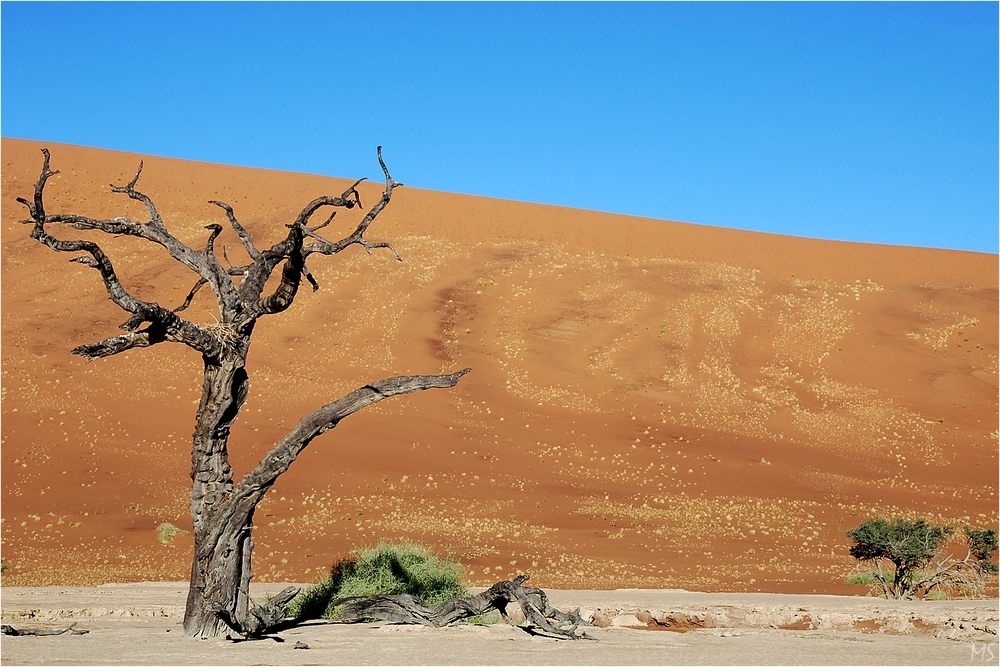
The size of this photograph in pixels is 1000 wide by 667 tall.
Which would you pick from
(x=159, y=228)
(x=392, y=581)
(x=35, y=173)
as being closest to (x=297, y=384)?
(x=392, y=581)

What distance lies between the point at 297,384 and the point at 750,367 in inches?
591

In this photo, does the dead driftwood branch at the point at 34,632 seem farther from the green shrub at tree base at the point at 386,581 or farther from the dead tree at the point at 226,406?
the green shrub at tree base at the point at 386,581

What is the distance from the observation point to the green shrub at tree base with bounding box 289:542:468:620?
10094 mm

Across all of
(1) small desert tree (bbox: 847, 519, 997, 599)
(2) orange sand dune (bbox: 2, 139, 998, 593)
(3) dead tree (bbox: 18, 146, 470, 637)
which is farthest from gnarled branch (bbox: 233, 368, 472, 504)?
(1) small desert tree (bbox: 847, 519, 997, 599)

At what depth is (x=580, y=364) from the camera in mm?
31047

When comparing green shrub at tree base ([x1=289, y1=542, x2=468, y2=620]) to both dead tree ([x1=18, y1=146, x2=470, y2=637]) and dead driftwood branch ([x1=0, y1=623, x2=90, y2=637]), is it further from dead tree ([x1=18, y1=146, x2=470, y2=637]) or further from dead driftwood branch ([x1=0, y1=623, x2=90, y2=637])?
dead driftwood branch ([x1=0, y1=623, x2=90, y2=637])

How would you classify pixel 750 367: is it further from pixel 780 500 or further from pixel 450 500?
pixel 450 500

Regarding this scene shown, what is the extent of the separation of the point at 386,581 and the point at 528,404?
1718 cm

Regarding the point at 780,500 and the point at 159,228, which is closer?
the point at 159,228

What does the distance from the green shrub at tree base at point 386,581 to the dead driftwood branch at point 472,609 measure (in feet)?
3.43

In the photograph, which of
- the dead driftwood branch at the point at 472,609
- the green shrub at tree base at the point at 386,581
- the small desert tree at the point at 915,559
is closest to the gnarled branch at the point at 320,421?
the dead driftwood branch at the point at 472,609

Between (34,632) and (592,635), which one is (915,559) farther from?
(34,632)

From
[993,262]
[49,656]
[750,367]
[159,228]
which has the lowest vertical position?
[49,656]

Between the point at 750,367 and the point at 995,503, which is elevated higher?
the point at 750,367
